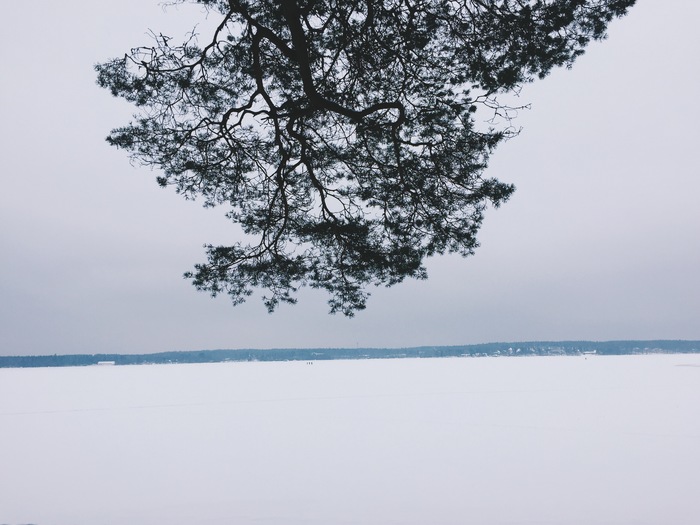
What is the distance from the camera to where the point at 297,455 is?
371 inches

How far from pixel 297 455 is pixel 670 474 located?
18.0 ft

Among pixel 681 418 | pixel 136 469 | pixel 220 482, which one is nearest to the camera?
pixel 220 482

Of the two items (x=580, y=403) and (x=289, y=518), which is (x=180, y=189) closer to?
(x=289, y=518)

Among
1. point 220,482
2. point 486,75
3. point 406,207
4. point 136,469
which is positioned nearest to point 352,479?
point 220,482

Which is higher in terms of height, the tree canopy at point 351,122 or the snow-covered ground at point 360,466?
the tree canopy at point 351,122

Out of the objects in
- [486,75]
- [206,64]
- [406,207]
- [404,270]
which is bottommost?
[404,270]

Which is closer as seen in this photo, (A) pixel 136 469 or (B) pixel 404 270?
(B) pixel 404 270

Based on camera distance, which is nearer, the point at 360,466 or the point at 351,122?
the point at 351,122

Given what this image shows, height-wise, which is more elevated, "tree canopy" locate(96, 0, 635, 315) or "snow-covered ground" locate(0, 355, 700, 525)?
"tree canopy" locate(96, 0, 635, 315)

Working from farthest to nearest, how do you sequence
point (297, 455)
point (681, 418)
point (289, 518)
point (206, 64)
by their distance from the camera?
point (681, 418), point (297, 455), point (289, 518), point (206, 64)

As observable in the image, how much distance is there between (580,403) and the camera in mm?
17109

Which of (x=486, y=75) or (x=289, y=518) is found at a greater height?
(x=486, y=75)

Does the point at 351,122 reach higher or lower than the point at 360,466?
higher

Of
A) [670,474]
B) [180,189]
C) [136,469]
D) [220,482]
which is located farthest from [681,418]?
[180,189]
